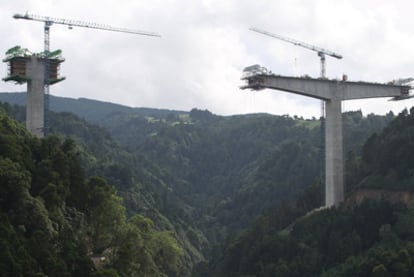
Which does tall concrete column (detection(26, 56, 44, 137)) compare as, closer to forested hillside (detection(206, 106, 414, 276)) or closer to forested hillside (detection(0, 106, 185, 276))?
forested hillside (detection(0, 106, 185, 276))

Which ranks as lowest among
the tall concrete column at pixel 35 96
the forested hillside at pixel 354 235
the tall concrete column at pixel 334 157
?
the forested hillside at pixel 354 235

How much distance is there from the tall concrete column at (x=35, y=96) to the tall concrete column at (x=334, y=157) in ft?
94.6

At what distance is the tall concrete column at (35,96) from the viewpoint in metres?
73.4

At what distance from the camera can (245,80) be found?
77.8 metres

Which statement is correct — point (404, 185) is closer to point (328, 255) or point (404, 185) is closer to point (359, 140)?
point (328, 255)

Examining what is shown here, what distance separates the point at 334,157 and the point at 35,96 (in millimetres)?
30315

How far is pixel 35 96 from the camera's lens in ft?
241

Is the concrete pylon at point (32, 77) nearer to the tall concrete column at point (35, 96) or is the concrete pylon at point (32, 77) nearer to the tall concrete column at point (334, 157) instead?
the tall concrete column at point (35, 96)

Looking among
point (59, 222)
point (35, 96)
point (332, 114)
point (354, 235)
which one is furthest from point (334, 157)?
point (59, 222)

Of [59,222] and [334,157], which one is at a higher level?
[334,157]

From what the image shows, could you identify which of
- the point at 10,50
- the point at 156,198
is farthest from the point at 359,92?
the point at 156,198

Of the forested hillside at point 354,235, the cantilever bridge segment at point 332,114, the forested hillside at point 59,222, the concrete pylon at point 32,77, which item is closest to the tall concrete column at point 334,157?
the cantilever bridge segment at point 332,114

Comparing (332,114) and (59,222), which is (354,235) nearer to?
(332,114)

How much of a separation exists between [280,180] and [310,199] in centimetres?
8770
